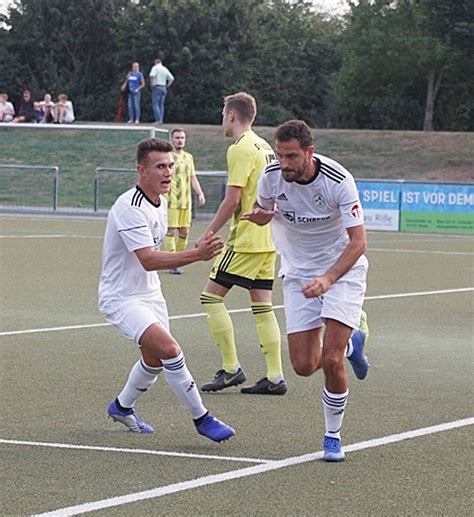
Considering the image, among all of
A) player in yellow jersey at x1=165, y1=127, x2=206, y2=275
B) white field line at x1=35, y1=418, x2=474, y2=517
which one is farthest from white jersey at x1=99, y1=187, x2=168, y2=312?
player in yellow jersey at x1=165, y1=127, x2=206, y2=275

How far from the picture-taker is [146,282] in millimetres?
8266

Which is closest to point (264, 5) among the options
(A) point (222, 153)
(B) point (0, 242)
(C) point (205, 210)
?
(A) point (222, 153)

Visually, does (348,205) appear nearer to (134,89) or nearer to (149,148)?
(149,148)

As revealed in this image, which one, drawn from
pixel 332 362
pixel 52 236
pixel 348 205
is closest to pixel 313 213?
pixel 348 205

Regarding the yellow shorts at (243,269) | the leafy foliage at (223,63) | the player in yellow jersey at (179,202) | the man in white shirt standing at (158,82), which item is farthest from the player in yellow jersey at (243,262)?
the leafy foliage at (223,63)

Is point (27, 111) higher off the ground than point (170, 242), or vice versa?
point (27, 111)

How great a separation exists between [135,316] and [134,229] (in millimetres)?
502

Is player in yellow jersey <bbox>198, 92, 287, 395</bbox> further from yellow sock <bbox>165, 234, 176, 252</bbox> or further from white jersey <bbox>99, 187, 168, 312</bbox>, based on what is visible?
yellow sock <bbox>165, 234, 176, 252</bbox>

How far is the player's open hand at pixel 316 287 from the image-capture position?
754 cm

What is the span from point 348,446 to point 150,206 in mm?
1800

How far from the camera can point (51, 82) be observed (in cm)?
6388

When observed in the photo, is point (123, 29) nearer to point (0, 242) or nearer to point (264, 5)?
point (264, 5)

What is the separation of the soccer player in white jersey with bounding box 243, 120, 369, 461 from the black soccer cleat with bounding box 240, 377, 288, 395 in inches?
67.4

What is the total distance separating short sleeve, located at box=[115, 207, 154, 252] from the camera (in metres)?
7.96
